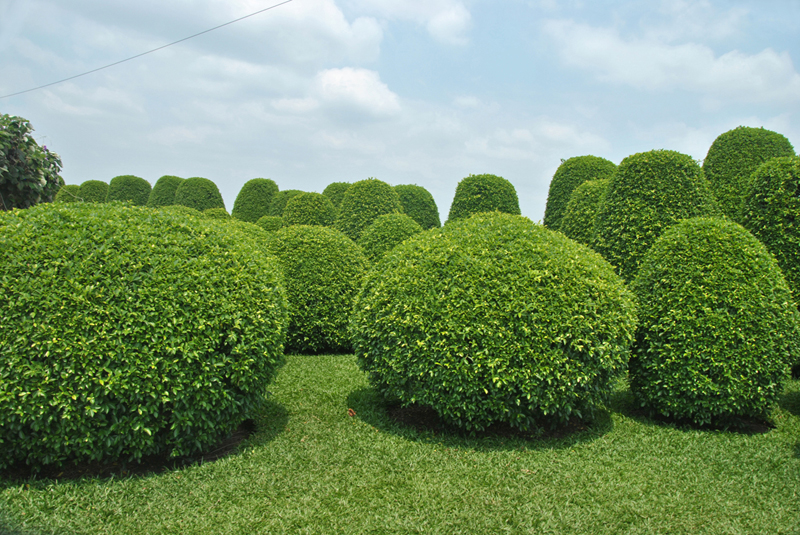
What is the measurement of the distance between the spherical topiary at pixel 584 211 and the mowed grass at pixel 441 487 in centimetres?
593

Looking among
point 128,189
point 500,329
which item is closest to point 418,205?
point 128,189

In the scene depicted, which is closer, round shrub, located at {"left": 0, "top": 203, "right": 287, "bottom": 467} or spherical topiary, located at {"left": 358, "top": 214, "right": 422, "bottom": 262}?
round shrub, located at {"left": 0, "top": 203, "right": 287, "bottom": 467}

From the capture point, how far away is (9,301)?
4.13 metres

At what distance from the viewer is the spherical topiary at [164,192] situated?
26.9 meters

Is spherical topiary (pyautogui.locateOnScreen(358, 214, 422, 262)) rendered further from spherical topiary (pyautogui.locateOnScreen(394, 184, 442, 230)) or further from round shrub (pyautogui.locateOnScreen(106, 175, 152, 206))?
round shrub (pyautogui.locateOnScreen(106, 175, 152, 206))

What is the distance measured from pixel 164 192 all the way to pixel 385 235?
20115 mm

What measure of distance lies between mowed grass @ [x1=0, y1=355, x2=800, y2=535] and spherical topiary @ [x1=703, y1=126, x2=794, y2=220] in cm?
903

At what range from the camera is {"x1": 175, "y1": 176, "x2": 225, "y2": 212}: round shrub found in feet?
81.9

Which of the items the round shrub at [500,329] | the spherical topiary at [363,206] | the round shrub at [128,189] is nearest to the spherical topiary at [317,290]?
the round shrub at [500,329]

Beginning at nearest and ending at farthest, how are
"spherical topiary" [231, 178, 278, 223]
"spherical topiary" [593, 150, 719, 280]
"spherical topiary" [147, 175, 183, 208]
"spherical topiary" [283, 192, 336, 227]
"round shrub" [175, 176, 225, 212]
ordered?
"spherical topiary" [593, 150, 719, 280] < "spherical topiary" [283, 192, 336, 227] < "round shrub" [175, 176, 225, 212] < "spherical topiary" [231, 178, 278, 223] < "spherical topiary" [147, 175, 183, 208]

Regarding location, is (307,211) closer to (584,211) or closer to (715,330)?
(584,211)

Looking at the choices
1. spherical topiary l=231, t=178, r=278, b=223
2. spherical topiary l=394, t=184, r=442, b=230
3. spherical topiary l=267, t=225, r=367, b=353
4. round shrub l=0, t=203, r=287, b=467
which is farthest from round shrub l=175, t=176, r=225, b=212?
round shrub l=0, t=203, r=287, b=467

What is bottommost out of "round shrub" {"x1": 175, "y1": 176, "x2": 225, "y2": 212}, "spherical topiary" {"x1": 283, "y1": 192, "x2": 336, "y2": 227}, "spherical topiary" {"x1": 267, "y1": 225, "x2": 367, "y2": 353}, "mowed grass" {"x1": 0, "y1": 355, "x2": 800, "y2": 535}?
"mowed grass" {"x1": 0, "y1": 355, "x2": 800, "y2": 535}

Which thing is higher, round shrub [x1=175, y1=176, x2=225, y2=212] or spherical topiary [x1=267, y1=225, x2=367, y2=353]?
round shrub [x1=175, y1=176, x2=225, y2=212]
